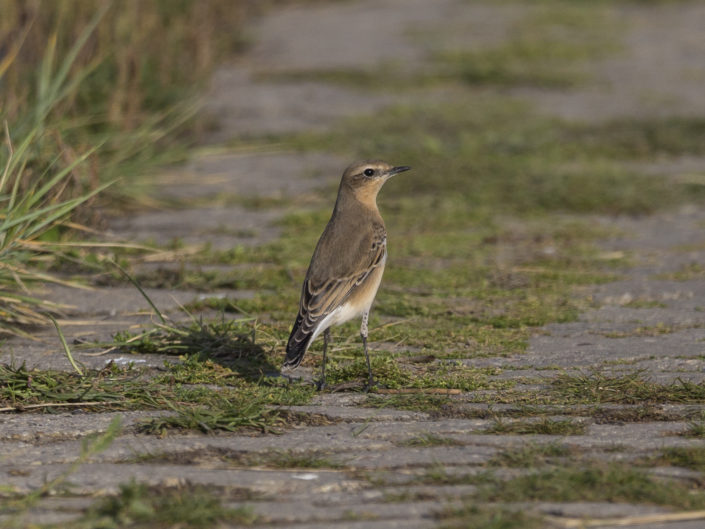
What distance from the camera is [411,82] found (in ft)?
48.7

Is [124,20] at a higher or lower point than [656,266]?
higher

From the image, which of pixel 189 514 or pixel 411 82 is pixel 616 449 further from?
pixel 411 82

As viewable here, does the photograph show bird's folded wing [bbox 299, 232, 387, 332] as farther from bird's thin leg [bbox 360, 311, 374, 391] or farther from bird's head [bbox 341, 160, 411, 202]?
bird's head [bbox 341, 160, 411, 202]

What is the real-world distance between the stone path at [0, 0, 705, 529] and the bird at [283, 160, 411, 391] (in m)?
0.37

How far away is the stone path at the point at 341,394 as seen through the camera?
13.5 feet

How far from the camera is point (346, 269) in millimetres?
6074

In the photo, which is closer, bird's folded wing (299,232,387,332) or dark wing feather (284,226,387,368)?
dark wing feather (284,226,387,368)

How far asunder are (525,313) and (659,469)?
265 cm

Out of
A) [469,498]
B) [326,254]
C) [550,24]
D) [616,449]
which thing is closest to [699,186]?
[326,254]

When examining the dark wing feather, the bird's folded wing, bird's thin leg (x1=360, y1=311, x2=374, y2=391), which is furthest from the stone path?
the bird's folded wing

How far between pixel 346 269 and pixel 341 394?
0.83m

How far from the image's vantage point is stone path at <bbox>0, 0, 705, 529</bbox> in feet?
13.5

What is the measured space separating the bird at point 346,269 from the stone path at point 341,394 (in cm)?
37

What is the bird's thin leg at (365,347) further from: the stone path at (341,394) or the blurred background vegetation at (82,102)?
the blurred background vegetation at (82,102)
